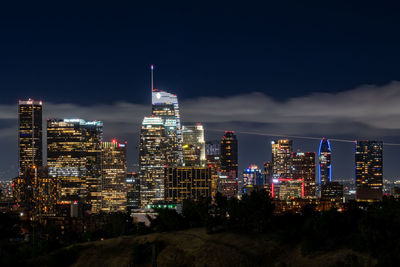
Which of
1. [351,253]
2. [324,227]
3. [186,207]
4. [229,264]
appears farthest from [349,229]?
[186,207]

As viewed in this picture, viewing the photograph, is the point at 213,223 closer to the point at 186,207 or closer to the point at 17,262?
the point at 186,207

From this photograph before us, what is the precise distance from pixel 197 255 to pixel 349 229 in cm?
1544

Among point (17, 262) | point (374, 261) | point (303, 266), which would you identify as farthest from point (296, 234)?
point (17, 262)

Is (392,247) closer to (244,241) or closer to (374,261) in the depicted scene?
(374,261)

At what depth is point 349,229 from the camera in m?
50.1

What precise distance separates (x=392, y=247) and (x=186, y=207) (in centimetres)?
3736

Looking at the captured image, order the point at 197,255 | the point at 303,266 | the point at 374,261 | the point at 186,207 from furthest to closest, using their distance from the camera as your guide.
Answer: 1. the point at 186,207
2. the point at 197,255
3. the point at 303,266
4. the point at 374,261

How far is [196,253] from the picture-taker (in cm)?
5181

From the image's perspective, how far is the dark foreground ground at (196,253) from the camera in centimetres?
4425

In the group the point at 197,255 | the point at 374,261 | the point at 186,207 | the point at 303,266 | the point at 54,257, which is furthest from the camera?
the point at 186,207

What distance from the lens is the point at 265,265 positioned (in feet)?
150

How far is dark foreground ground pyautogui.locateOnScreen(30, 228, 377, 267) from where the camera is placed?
4425 centimetres

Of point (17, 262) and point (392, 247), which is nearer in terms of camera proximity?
point (392, 247)

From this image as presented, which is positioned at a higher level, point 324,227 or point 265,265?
point 324,227
